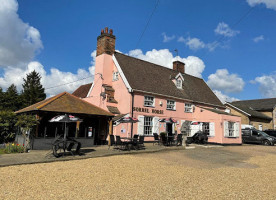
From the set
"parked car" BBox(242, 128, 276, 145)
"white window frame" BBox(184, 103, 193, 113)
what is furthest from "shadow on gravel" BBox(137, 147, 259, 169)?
"parked car" BBox(242, 128, 276, 145)

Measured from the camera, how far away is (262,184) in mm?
6441

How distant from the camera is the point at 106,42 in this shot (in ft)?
65.1

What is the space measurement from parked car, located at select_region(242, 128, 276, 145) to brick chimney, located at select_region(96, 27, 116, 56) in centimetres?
1856

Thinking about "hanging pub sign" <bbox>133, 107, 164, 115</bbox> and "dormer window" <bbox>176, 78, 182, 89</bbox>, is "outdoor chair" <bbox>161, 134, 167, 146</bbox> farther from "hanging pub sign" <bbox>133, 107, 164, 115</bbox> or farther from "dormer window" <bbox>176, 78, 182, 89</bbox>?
"dormer window" <bbox>176, 78, 182, 89</bbox>

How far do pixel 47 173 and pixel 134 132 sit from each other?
11094mm

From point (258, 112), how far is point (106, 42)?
1235 inches

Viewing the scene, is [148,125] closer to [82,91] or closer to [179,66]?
[179,66]

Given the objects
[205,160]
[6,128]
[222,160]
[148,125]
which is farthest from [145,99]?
[6,128]

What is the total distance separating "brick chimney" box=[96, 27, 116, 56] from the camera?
19797 millimetres

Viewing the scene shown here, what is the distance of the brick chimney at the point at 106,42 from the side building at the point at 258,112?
76.9 feet

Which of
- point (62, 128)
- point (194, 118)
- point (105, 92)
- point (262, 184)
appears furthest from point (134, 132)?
point (262, 184)

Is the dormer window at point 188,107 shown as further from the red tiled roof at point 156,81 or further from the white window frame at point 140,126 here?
the white window frame at point 140,126

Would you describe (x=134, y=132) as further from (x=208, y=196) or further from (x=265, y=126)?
(x=265, y=126)

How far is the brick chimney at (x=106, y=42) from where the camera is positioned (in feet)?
65.0
